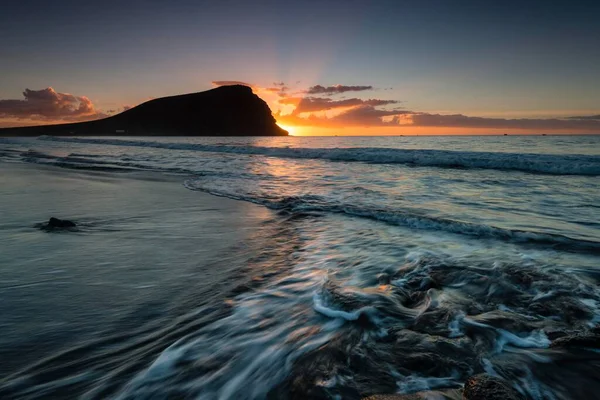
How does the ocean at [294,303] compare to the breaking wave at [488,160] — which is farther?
the breaking wave at [488,160]

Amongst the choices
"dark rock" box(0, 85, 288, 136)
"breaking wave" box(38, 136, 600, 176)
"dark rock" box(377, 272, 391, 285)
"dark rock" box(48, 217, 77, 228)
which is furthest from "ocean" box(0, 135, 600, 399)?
"dark rock" box(0, 85, 288, 136)

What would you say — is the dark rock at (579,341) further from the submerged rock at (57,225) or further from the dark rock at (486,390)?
the submerged rock at (57,225)

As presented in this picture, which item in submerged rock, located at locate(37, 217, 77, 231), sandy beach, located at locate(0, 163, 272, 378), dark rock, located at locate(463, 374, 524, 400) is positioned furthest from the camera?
submerged rock, located at locate(37, 217, 77, 231)

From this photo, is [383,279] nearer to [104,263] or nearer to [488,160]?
[104,263]

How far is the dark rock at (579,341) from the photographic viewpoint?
8.59ft

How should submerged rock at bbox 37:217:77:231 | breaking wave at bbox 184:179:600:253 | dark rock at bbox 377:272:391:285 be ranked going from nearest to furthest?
dark rock at bbox 377:272:391:285 → breaking wave at bbox 184:179:600:253 → submerged rock at bbox 37:217:77:231

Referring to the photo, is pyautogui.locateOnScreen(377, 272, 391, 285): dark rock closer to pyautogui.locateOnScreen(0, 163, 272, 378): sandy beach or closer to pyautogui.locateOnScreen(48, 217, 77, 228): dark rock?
pyautogui.locateOnScreen(0, 163, 272, 378): sandy beach

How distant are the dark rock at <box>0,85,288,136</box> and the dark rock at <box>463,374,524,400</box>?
573 ft

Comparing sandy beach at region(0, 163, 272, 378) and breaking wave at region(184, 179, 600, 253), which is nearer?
sandy beach at region(0, 163, 272, 378)

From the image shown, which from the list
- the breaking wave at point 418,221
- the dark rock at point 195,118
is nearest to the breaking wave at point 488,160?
the breaking wave at point 418,221

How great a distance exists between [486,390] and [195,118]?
19056 centimetres

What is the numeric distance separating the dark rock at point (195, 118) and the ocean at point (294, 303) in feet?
560

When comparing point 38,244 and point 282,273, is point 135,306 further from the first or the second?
point 38,244

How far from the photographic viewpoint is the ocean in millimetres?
2283
